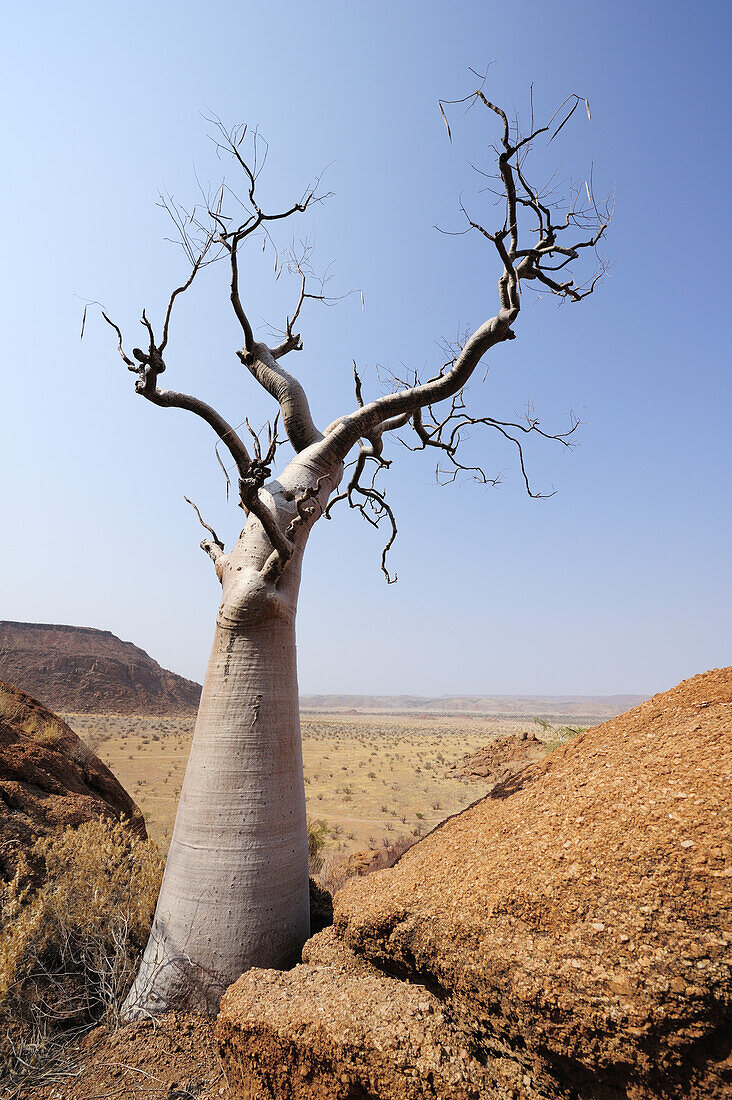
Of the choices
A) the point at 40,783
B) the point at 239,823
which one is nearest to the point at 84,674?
the point at 40,783

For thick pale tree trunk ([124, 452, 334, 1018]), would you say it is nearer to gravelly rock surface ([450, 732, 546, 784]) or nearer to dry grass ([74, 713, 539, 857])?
dry grass ([74, 713, 539, 857])

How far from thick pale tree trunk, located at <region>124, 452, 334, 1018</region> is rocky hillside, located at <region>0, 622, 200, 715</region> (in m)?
37.7

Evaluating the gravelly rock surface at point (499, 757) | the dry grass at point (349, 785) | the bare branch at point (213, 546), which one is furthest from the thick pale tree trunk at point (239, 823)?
the gravelly rock surface at point (499, 757)

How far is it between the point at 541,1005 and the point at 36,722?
18.4 feet

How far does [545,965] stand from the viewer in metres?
1.66

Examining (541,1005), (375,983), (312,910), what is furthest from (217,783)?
(541,1005)

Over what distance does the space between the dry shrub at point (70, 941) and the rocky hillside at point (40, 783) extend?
25 centimetres

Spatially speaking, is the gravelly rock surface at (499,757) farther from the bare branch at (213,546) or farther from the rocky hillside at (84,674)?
the rocky hillside at (84,674)

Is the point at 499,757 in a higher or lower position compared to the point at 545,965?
lower

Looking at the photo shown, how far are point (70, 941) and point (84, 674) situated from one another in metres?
42.0

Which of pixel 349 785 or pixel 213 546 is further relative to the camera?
pixel 349 785

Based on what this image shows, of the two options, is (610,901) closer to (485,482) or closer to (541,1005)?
(541,1005)

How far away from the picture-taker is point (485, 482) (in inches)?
243

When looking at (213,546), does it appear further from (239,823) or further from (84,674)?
(84,674)
